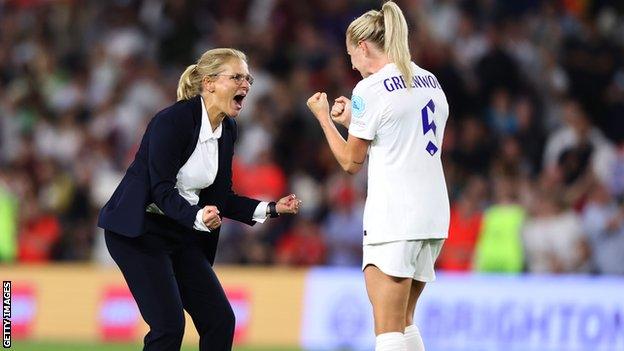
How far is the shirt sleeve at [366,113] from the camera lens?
6.84 metres

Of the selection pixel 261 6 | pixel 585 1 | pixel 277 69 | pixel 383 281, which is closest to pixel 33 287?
pixel 277 69

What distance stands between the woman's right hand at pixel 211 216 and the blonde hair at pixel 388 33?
1194mm

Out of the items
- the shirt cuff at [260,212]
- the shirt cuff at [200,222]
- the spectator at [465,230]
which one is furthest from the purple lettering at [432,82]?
the spectator at [465,230]

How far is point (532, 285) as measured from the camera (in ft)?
42.4

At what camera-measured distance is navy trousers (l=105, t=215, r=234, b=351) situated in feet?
23.6

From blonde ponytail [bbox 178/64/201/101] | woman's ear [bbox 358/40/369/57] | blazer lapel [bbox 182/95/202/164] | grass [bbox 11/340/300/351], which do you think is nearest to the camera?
woman's ear [bbox 358/40/369/57]

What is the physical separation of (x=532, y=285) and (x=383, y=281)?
6.30m

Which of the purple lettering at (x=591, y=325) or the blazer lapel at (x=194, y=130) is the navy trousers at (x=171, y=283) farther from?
the purple lettering at (x=591, y=325)

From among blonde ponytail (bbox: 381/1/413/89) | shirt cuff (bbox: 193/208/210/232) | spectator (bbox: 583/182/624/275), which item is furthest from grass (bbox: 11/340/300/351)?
blonde ponytail (bbox: 381/1/413/89)

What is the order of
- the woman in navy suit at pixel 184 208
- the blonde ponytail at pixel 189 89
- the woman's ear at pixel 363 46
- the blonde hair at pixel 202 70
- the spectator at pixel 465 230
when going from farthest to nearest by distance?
the spectator at pixel 465 230 → the blonde ponytail at pixel 189 89 → the blonde hair at pixel 202 70 → the woman in navy suit at pixel 184 208 → the woman's ear at pixel 363 46

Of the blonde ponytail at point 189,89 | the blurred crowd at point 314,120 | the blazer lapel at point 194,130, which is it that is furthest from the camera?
the blurred crowd at point 314,120

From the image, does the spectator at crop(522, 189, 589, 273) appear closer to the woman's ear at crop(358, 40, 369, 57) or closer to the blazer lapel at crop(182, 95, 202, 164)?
the blazer lapel at crop(182, 95, 202, 164)

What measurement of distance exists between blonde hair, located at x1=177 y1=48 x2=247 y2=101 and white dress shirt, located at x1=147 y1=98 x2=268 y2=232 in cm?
12

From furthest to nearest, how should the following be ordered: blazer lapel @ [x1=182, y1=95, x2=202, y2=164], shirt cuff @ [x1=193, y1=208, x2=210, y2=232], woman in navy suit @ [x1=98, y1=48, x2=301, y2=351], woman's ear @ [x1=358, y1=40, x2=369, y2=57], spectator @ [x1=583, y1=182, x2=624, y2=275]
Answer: spectator @ [x1=583, y1=182, x2=624, y2=275] → blazer lapel @ [x1=182, y1=95, x2=202, y2=164] → woman in navy suit @ [x1=98, y1=48, x2=301, y2=351] → shirt cuff @ [x1=193, y1=208, x2=210, y2=232] → woman's ear @ [x1=358, y1=40, x2=369, y2=57]
